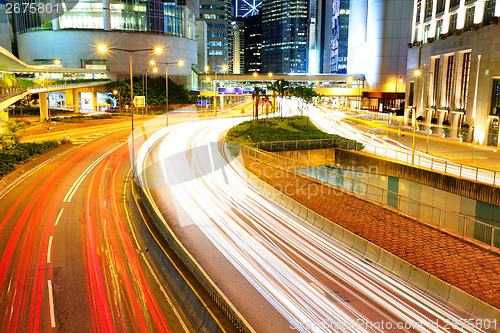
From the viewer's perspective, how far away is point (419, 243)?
1510 cm

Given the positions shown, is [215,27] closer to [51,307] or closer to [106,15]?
[106,15]

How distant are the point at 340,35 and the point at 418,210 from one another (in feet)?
448

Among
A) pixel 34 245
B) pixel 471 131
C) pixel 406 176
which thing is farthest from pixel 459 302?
pixel 471 131

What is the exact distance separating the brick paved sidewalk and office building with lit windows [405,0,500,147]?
1947cm

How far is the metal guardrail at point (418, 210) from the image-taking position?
650 inches

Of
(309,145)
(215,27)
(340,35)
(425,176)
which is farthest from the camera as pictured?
(215,27)

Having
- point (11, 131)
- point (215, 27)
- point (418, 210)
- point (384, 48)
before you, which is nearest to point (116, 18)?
point (384, 48)

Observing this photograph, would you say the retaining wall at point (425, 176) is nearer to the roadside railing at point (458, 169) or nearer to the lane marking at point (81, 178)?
the roadside railing at point (458, 169)

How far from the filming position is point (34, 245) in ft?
52.9

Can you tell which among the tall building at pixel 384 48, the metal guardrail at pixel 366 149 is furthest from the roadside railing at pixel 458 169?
the tall building at pixel 384 48

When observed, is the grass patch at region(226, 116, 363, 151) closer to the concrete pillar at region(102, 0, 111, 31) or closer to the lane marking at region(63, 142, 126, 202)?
the lane marking at region(63, 142, 126, 202)

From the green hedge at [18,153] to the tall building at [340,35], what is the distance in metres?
119

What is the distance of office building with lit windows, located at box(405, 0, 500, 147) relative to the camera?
4016 cm

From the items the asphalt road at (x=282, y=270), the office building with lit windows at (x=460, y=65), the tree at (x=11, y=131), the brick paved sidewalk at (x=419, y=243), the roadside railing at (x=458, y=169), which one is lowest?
the asphalt road at (x=282, y=270)
